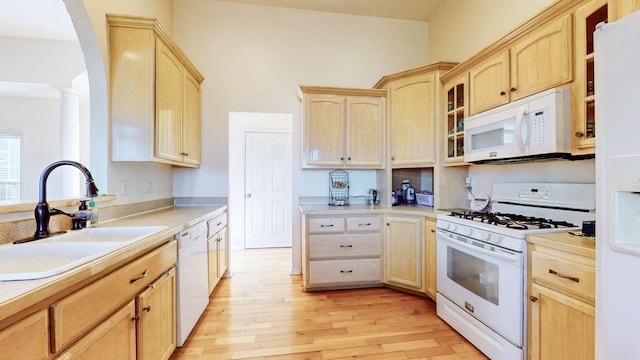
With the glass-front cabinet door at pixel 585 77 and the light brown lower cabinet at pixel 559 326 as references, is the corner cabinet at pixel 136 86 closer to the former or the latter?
the light brown lower cabinet at pixel 559 326

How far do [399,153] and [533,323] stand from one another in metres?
1.88

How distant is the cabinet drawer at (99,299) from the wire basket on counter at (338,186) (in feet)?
7.09

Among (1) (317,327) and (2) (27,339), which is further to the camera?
(1) (317,327)

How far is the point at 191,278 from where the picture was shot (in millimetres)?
1932

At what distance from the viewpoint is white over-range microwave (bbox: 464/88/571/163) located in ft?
5.16

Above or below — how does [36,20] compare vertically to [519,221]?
above

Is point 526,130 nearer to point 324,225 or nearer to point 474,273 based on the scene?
point 474,273

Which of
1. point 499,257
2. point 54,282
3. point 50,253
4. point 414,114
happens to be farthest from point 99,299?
point 414,114

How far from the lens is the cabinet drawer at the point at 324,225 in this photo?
272 centimetres

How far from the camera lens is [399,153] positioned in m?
2.95

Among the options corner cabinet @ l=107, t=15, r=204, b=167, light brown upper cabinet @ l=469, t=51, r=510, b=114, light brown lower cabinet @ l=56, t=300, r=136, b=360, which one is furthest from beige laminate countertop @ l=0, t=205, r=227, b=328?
light brown upper cabinet @ l=469, t=51, r=510, b=114

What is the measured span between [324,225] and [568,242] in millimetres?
1860
